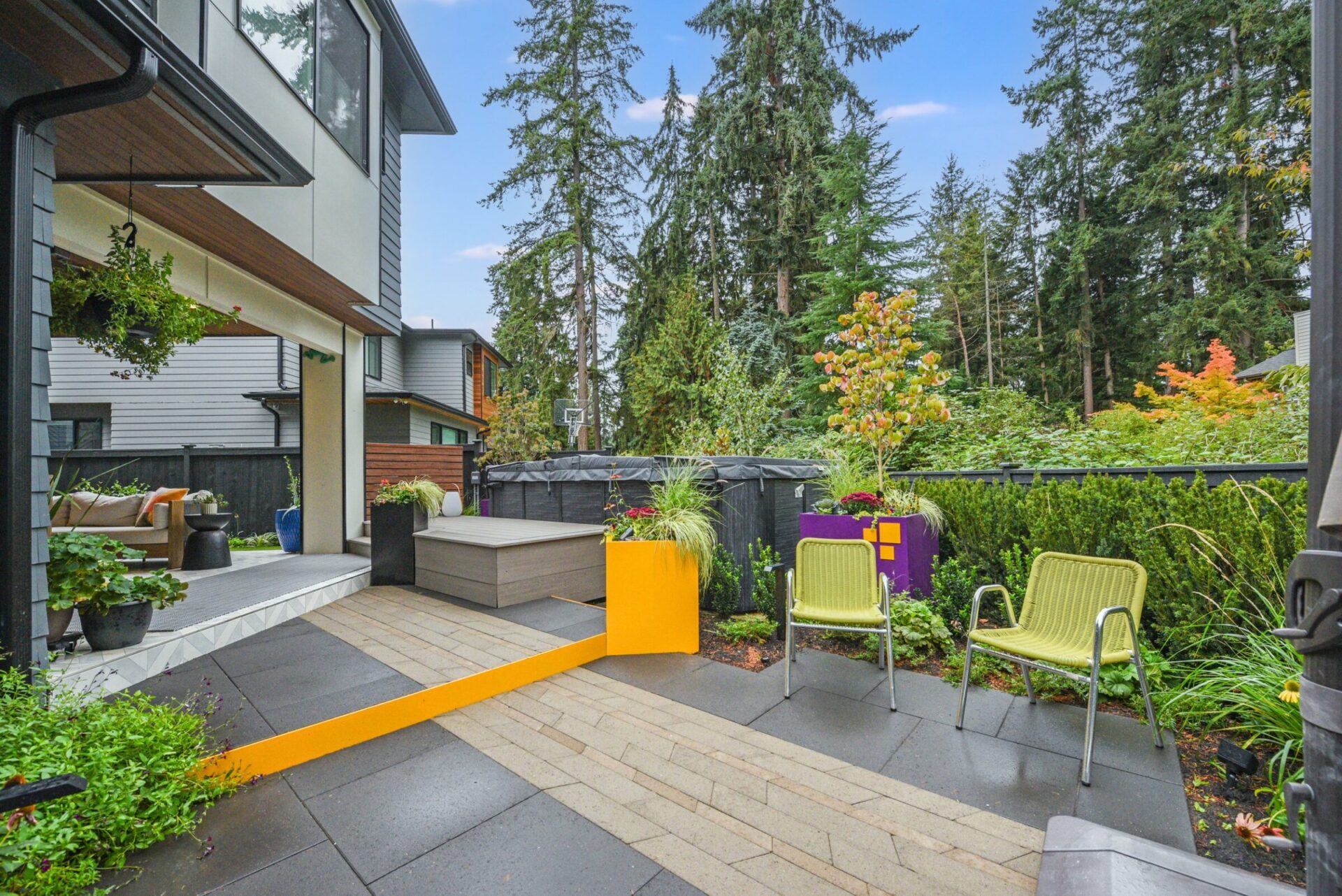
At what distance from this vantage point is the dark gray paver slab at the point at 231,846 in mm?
1622

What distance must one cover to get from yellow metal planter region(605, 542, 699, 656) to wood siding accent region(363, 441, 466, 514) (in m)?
4.00

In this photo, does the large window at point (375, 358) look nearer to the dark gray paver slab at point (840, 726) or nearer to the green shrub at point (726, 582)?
the green shrub at point (726, 582)

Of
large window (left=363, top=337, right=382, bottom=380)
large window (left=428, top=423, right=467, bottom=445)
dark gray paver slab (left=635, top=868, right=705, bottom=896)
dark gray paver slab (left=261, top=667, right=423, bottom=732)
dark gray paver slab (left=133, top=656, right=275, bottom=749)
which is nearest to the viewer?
dark gray paver slab (left=635, top=868, right=705, bottom=896)

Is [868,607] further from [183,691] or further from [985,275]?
[985,275]

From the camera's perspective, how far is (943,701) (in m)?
2.88

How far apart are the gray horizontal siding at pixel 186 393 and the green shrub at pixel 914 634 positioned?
10.6 meters

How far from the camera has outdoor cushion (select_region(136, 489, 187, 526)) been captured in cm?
559

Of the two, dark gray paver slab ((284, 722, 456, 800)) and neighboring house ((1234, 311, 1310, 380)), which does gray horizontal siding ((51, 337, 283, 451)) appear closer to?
dark gray paver slab ((284, 722, 456, 800))

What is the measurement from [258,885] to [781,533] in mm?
3727

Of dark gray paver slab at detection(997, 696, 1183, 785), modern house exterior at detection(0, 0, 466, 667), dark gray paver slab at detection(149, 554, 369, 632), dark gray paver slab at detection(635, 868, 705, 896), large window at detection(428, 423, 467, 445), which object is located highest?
modern house exterior at detection(0, 0, 466, 667)

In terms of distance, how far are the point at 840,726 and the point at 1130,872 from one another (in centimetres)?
120

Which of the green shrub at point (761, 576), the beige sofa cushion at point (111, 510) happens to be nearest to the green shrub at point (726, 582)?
the green shrub at point (761, 576)

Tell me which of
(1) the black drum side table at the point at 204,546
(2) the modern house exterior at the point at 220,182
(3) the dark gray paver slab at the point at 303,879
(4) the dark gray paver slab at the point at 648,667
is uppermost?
(2) the modern house exterior at the point at 220,182

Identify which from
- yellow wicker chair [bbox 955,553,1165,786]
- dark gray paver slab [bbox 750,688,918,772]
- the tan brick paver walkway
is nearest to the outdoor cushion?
the tan brick paver walkway
